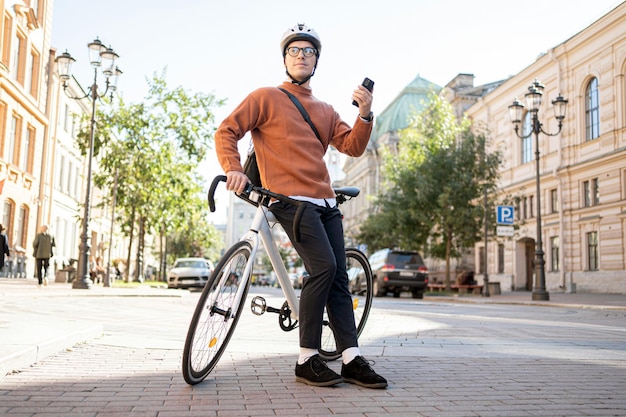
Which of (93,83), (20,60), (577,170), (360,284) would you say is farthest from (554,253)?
(360,284)

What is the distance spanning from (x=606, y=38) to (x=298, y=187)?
30.8 metres

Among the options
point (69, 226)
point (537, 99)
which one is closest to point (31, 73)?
point (69, 226)

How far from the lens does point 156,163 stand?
2988 cm

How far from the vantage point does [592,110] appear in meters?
32.1

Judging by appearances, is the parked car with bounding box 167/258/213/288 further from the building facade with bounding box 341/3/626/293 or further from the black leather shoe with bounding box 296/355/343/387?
the black leather shoe with bounding box 296/355/343/387

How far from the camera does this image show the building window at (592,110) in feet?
104

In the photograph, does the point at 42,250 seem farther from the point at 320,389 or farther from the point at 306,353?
the point at 320,389

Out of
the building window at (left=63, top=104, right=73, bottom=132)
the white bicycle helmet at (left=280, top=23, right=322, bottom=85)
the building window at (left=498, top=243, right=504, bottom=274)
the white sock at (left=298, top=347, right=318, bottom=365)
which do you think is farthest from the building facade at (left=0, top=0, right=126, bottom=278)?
the white sock at (left=298, top=347, right=318, bottom=365)

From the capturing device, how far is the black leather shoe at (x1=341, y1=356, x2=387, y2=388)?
3852mm

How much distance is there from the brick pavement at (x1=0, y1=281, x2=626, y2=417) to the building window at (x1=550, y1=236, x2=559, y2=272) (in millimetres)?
28706

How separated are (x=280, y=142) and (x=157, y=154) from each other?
26.7m

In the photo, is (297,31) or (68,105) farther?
(68,105)

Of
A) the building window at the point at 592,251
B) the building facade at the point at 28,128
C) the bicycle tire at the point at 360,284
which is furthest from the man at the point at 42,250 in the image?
the building window at the point at 592,251

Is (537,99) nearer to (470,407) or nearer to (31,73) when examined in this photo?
(470,407)
